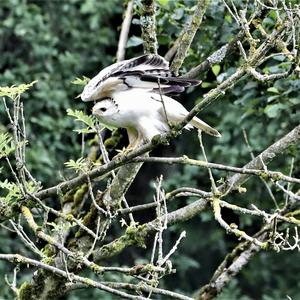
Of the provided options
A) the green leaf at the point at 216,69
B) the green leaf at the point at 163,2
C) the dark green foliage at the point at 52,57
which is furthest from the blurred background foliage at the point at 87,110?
the green leaf at the point at 216,69

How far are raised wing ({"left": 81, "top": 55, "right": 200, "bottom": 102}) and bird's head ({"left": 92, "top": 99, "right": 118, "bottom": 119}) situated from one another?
2.0 inches

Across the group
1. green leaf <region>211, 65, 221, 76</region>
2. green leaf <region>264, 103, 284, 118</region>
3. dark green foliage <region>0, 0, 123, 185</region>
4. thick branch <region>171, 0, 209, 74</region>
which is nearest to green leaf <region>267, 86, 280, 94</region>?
green leaf <region>264, 103, 284, 118</region>

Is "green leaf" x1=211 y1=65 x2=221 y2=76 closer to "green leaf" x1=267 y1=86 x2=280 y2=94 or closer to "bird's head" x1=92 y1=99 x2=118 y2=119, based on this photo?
"green leaf" x1=267 y1=86 x2=280 y2=94

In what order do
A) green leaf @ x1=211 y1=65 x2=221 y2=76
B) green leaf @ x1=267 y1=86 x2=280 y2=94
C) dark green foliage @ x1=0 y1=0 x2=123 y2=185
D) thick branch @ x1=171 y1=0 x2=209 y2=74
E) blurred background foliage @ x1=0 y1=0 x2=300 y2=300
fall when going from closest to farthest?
thick branch @ x1=171 y1=0 x2=209 y2=74
green leaf @ x1=267 y1=86 x2=280 y2=94
green leaf @ x1=211 y1=65 x2=221 y2=76
blurred background foliage @ x1=0 y1=0 x2=300 y2=300
dark green foliage @ x1=0 y1=0 x2=123 y2=185

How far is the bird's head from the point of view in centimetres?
440

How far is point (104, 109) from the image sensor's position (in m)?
4.42

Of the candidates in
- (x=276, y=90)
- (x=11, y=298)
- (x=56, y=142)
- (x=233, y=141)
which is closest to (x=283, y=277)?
(x=233, y=141)

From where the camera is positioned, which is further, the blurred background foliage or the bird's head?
the blurred background foliage

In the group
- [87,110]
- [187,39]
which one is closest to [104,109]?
[187,39]

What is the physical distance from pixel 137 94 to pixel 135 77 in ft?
0.32

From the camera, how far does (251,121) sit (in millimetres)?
7242

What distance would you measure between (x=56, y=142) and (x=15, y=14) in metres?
1.31

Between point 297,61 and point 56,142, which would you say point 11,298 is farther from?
point 297,61

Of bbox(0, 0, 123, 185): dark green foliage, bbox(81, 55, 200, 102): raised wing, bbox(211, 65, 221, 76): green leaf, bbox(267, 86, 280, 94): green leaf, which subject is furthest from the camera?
bbox(0, 0, 123, 185): dark green foliage
